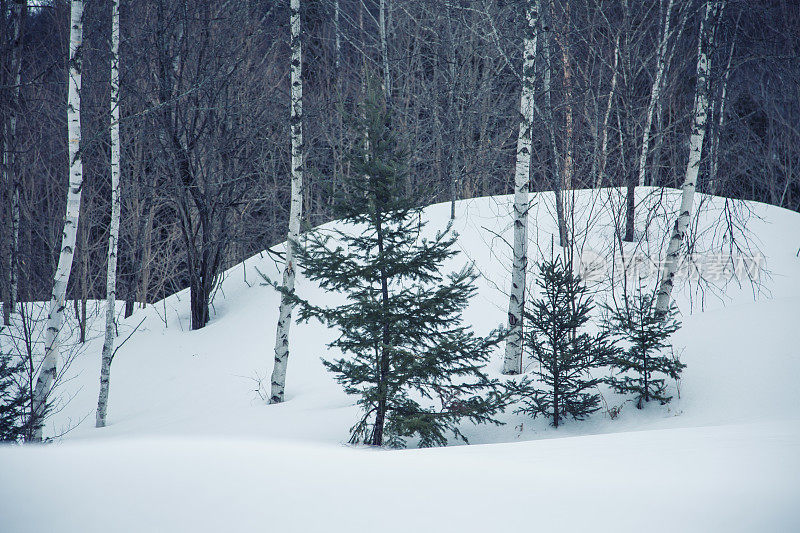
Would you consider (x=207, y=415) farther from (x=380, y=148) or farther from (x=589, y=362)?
(x=589, y=362)

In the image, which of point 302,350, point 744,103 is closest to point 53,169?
point 302,350

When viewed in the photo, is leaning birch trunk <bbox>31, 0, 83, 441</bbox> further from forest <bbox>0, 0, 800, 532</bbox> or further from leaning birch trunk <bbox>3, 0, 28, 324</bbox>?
leaning birch trunk <bbox>3, 0, 28, 324</bbox>

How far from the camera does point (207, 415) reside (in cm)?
920

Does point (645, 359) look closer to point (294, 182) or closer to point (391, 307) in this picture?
point (391, 307)

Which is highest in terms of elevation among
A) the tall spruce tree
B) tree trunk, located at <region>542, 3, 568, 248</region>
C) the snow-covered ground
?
tree trunk, located at <region>542, 3, 568, 248</region>

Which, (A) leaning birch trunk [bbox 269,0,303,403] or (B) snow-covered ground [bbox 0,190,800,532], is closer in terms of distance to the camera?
(B) snow-covered ground [bbox 0,190,800,532]

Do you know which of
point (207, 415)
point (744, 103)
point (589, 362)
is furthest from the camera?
point (744, 103)

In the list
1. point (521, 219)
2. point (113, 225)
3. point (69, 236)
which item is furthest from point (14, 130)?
point (521, 219)

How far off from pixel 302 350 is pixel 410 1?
47.1 ft

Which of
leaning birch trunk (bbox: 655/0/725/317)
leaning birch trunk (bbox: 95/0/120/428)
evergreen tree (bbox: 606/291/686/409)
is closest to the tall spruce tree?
evergreen tree (bbox: 606/291/686/409)

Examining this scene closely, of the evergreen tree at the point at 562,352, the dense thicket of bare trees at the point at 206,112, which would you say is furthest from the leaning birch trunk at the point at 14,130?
the evergreen tree at the point at 562,352

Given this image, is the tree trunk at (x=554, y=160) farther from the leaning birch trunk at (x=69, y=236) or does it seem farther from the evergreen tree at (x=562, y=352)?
the leaning birch trunk at (x=69, y=236)

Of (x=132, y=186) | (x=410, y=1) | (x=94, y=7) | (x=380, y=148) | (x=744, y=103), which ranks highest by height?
(x=410, y=1)

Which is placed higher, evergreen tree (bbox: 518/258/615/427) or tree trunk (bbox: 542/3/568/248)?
tree trunk (bbox: 542/3/568/248)
